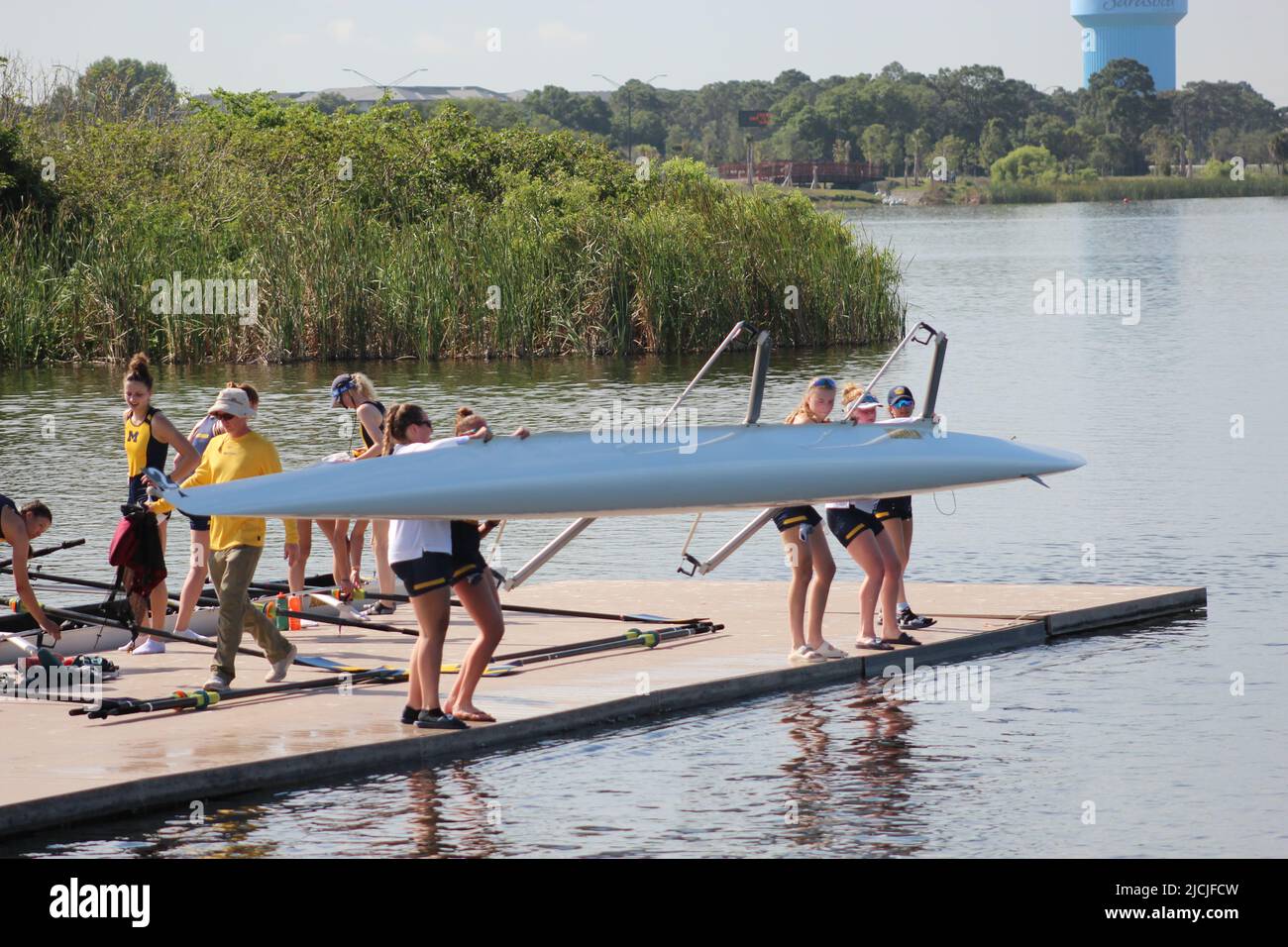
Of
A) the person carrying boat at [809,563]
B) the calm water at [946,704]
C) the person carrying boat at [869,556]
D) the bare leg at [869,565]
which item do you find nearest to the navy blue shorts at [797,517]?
the person carrying boat at [809,563]

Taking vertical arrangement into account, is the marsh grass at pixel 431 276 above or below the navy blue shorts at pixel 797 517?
above

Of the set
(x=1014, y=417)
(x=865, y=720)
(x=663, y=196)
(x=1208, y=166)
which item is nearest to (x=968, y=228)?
(x=1208, y=166)

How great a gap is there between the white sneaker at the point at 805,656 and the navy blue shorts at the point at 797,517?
0.84 meters

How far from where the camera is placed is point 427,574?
33.3 ft

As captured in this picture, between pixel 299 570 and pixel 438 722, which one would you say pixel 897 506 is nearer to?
pixel 438 722

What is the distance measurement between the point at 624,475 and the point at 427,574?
2.53 metres

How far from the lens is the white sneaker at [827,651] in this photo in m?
12.5

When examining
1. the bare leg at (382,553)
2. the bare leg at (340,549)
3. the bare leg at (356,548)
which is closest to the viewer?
the bare leg at (382,553)

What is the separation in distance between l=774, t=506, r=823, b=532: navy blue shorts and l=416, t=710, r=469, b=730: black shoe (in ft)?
8.14

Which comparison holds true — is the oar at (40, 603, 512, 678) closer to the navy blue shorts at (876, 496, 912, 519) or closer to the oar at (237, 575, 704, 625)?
the oar at (237, 575, 704, 625)

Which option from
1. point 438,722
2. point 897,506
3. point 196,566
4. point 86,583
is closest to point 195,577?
point 196,566

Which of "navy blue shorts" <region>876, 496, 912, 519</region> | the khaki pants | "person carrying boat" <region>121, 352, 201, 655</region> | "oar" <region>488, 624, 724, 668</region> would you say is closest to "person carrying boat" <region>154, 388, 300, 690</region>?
the khaki pants

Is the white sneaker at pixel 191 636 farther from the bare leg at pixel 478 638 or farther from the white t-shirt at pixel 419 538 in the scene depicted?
the white t-shirt at pixel 419 538
